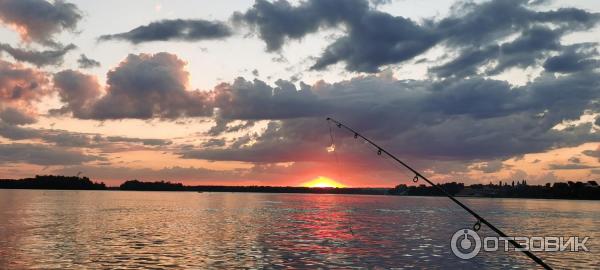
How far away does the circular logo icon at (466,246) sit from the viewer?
51.9m

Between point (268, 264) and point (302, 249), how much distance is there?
10999mm

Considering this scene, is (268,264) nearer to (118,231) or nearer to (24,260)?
(24,260)

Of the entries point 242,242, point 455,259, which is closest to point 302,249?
point 242,242

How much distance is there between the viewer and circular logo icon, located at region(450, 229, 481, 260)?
170ft

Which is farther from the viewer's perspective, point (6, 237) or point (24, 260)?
point (6, 237)

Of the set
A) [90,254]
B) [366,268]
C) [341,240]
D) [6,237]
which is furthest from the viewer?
[341,240]

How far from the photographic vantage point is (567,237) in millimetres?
75875

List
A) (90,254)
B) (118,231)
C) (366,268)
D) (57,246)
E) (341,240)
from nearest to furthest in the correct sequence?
1. (366,268)
2. (90,254)
3. (57,246)
4. (341,240)
5. (118,231)

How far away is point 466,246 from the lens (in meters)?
60.1

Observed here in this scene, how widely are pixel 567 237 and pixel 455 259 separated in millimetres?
36861

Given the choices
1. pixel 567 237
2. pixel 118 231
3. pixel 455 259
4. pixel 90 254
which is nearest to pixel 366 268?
pixel 455 259
